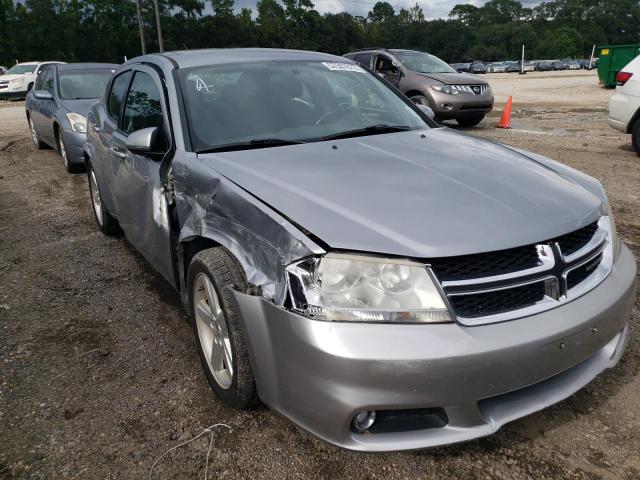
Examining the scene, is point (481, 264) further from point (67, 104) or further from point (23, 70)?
point (23, 70)

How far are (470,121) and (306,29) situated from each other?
3969 inches

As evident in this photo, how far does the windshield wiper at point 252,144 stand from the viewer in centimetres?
271

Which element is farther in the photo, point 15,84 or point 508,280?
point 15,84

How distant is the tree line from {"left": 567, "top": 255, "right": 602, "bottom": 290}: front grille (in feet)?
225

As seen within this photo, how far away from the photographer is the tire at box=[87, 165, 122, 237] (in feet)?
15.5

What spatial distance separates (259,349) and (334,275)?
0.42 m

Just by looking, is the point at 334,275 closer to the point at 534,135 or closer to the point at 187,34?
the point at 534,135

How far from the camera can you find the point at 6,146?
1066 centimetres

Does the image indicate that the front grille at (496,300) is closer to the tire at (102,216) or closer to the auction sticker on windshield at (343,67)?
the auction sticker on windshield at (343,67)

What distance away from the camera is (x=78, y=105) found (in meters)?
7.65

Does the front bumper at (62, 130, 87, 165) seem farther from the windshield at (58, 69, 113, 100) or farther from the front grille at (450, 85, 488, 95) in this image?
the front grille at (450, 85, 488, 95)

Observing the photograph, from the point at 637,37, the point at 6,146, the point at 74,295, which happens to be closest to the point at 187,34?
the point at 6,146

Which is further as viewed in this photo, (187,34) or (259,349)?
(187,34)

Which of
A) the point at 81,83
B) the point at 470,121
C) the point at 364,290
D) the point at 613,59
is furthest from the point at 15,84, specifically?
the point at 364,290
